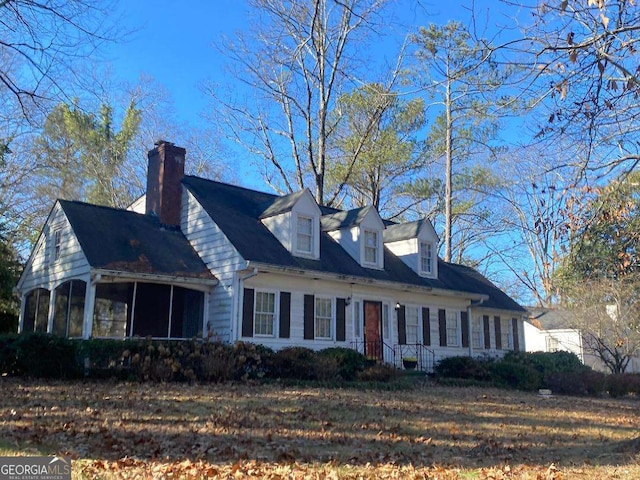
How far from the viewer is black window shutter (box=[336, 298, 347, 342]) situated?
1972cm

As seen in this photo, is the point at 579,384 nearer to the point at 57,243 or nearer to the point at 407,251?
the point at 407,251

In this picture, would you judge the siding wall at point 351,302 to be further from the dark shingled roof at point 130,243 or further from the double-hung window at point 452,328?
the dark shingled roof at point 130,243

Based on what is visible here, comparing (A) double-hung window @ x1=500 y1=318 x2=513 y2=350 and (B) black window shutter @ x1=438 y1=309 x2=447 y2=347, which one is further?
(A) double-hung window @ x1=500 y1=318 x2=513 y2=350

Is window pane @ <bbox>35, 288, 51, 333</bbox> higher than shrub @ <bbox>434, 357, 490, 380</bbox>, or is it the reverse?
window pane @ <bbox>35, 288, 51, 333</bbox>

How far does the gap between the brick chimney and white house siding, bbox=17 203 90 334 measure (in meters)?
2.99

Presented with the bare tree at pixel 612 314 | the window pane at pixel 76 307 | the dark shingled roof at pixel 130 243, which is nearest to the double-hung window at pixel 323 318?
the dark shingled roof at pixel 130 243

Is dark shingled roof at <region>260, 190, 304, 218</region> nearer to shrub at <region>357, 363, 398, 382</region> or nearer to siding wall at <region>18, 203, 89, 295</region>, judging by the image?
shrub at <region>357, 363, 398, 382</region>

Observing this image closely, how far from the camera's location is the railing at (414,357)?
69.2 ft

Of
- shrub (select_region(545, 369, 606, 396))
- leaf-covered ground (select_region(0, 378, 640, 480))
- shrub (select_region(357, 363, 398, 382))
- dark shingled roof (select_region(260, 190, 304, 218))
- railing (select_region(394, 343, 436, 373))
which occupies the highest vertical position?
dark shingled roof (select_region(260, 190, 304, 218))

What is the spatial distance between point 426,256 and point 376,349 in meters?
5.11

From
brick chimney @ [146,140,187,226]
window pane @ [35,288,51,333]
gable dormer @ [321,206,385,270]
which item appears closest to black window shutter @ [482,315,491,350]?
gable dormer @ [321,206,385,270]

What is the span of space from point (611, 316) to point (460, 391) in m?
10.5

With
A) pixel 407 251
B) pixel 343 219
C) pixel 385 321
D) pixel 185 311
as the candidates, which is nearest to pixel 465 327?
pixel 407 251

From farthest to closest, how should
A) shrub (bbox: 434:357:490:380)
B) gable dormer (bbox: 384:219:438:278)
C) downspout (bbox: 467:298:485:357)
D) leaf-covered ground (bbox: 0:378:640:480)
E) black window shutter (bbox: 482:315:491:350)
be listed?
1. black window shutter (bbox: 482:315:491:350)
2. downspout (bbox: 467:298:485:357)
3. gable dormer (bbox: 384:219:438:278)
4. shrub (bbox: 434:357:490:380)
5. leaf-covered ground (bbox: 0:378:640:480)
